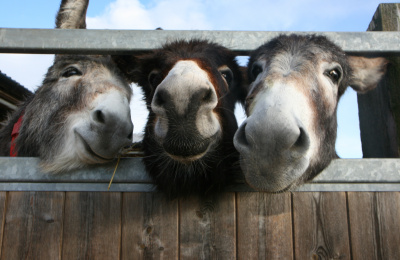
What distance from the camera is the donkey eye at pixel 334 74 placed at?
90.5 inches

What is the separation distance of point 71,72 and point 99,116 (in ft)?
2.57

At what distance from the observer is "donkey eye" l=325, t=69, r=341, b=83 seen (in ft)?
7.54

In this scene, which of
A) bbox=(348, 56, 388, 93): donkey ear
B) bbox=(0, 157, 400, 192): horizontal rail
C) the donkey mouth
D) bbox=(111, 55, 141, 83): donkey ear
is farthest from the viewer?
bbox=(111, 55, 141, 83): donkey ear

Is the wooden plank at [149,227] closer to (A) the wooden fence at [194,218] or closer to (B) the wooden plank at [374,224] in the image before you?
(A) the wooden fence at [194,218]

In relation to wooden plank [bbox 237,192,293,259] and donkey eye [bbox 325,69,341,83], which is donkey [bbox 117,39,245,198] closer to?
wooden plank [bbox 237,192,293,259]

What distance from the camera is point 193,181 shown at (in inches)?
82.1

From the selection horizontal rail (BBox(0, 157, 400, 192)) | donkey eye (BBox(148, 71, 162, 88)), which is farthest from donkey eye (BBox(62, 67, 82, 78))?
horizontal rail (BBox(0, 157, 400, 192))

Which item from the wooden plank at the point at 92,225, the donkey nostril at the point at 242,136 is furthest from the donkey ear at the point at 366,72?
the wooden plank at the point at 92,225

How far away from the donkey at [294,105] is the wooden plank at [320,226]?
17 centimetres

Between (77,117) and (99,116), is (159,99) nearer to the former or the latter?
(99,116)

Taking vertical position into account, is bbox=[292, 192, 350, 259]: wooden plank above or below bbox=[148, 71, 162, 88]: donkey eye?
below

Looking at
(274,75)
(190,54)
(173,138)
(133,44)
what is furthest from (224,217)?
(133,44)

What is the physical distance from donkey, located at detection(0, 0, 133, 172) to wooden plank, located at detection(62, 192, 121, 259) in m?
0.27

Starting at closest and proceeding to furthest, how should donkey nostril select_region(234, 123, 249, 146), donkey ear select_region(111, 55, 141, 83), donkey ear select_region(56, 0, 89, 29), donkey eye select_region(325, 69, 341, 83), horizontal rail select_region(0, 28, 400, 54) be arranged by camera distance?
donkey nostril select_region(234, 123, 249, 146)
donkey eye select_region(325, 69, 341, 83)
horizontal rail select_region(0, 28, 400, 54)
donkey ear select_region(111, 55, 141, 83)
donkey ear select_region(56, 0, 89, 29)
